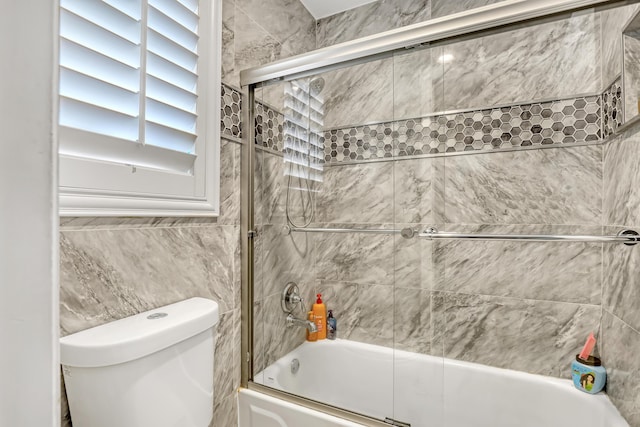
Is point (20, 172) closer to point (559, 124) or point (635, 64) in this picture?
point (635, 64)

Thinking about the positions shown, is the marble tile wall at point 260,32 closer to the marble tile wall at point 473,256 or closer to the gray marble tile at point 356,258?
the marble tile wall at point 473,256

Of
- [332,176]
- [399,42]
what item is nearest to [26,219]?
[399,42]

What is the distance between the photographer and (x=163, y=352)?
863mm

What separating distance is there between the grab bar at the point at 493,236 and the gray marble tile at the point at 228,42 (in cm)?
68

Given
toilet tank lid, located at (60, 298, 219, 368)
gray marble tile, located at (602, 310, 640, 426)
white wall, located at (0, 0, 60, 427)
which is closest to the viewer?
white wall, located at (0, 0, 60, 427)

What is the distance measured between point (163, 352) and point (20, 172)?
2.78ft

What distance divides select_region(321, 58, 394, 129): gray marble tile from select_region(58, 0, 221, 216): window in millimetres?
492

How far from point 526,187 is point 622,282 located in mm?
487

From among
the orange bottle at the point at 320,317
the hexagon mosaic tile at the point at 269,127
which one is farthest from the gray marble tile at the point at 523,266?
the hexagon mosaic tile at the point at 269,127

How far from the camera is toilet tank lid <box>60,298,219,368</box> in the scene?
738 mm

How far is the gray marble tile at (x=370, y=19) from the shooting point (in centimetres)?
175

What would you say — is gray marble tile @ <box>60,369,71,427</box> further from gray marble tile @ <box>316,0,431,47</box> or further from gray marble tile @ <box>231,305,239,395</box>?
gray marble tile @ <box>316,0,431,47</box>

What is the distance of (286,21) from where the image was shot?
172 cm

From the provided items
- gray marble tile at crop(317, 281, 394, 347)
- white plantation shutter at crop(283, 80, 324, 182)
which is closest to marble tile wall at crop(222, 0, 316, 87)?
white plantation shutter at crop(283, 80, 324, 182)
